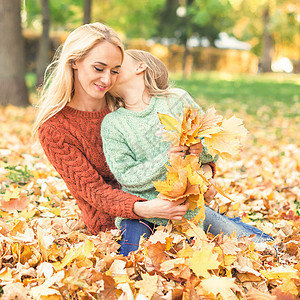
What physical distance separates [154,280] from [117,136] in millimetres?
877

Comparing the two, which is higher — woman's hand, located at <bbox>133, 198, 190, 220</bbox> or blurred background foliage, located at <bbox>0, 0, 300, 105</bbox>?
blurred background foliage, located at <bbox>0, 0, 300, 105</bbox>

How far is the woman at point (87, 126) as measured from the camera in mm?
2223

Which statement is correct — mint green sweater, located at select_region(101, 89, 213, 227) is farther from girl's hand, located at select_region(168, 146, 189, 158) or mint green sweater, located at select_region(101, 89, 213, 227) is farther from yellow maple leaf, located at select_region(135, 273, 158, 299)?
yellow maple leaf, located at select_region(135, 273, 158, 299)

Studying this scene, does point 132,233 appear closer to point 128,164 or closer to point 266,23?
point 128,164

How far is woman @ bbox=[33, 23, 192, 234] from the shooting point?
2.22m

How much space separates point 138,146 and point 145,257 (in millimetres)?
655

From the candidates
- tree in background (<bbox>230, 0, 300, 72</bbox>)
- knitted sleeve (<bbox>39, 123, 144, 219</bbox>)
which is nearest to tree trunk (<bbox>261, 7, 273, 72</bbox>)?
tree in background (<bbox>230, 0, 300, 72</bbox>)

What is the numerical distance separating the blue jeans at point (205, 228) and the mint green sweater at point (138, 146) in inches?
2.7

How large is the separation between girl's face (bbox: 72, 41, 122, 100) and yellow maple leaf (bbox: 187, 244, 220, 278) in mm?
1082

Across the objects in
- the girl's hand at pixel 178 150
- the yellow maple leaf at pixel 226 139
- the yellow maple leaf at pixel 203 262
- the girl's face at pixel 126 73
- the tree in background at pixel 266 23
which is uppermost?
the tree in background at pixel 266 23

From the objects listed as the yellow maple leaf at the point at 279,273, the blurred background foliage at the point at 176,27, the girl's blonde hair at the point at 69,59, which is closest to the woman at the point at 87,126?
the girl's blonde hair at the point at 69,59

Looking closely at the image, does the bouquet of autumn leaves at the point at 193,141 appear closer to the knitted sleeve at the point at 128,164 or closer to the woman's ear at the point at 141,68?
the knitted sleeve at the point at 128,164

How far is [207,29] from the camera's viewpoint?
21078 mm

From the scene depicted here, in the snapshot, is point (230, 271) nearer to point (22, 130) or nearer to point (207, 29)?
point (22, 130)
